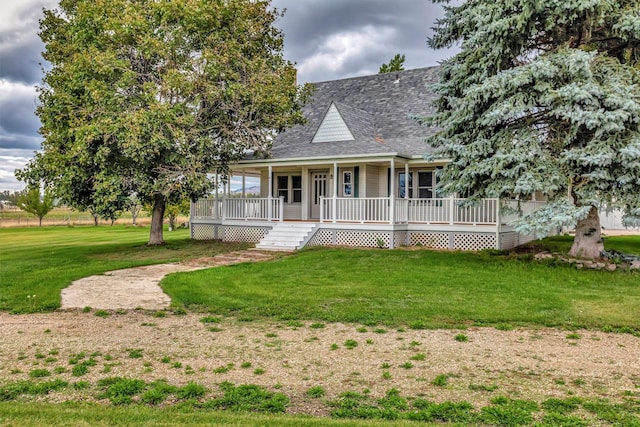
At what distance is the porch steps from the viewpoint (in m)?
18.0

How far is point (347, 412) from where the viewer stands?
4.70m

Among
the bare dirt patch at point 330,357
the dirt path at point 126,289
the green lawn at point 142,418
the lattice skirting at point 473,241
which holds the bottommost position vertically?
the bare dirt patch at point 330,357

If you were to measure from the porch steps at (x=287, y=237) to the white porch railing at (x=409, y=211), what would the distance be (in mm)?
875

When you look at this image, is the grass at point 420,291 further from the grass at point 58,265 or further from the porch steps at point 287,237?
the porch steps at point 287,237

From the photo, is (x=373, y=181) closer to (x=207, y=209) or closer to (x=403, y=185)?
(x=403, y=185)

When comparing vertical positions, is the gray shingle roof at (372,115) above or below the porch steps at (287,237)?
above

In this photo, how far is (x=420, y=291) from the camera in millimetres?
10562

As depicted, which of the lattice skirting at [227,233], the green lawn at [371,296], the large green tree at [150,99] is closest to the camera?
the green lawn at [371,296]

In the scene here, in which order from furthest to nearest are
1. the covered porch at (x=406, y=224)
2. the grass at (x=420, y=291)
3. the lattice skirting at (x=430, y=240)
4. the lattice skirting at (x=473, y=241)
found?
the lattice skirting at (x=430, y=240)
the covered porch at (x=406, y=224)
the lattice skirting at (x=473, y=241)
the grass at (x=420, y=291)

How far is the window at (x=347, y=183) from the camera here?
2062cm

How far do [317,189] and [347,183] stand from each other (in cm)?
163

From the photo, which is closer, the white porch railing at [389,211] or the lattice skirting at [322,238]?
the white porch railing at [389,211]

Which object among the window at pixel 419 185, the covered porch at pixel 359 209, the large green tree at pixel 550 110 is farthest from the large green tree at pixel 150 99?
the large green tree at pixel 550 110

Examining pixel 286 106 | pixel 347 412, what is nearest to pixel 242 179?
pixel 286 106
